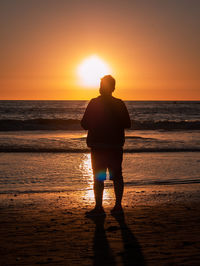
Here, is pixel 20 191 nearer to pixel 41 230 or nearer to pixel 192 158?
pixel 41 230

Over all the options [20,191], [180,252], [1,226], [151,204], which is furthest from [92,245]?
[20,191]

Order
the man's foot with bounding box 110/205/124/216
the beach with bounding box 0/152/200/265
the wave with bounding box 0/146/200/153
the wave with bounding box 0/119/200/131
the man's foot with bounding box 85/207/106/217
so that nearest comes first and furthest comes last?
the beach with bounding box 0/152/200/265
the man's foot with bounding box 85/207/106/217
the man's foot with bounding box 110/205/124/216
the wave with bounding box 0/146/200/153
the wave with bounding box 0/119/200/131

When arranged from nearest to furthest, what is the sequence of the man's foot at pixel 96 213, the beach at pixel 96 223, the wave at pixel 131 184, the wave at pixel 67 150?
the beach at pixel 96 223 < the man's foot at pixel 96 213 < the wave at pixel 131 184 < the wave at pixel 67 150

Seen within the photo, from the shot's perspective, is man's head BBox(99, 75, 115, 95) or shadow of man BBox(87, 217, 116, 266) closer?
shadow of man BBox(87, 217, 116, 266)

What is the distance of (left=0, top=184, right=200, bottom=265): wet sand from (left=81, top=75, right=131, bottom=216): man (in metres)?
0.48

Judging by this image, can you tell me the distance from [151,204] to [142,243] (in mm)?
1675

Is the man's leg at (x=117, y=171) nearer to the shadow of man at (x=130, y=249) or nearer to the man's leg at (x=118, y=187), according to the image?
the man's leg at (x=118, y=187)

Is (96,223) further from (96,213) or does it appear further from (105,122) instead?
(105,122)

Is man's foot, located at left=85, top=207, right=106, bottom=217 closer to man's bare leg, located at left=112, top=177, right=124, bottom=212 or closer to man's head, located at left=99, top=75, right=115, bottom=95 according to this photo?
man's bare leg, located at left=112, top=177, right=124, bottom=212

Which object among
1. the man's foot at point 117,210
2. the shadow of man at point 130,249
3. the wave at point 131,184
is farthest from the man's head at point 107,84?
the wave at point 131,184

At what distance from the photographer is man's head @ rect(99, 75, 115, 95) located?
15.7 feet

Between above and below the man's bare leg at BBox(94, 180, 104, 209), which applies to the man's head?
above

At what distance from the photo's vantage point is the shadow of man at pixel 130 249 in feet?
10.3

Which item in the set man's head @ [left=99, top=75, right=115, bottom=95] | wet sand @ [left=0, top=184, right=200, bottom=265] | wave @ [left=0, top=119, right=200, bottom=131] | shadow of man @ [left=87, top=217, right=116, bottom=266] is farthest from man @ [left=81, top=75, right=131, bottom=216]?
wave @ [left=0, top=119, right=200, bottom=131]
